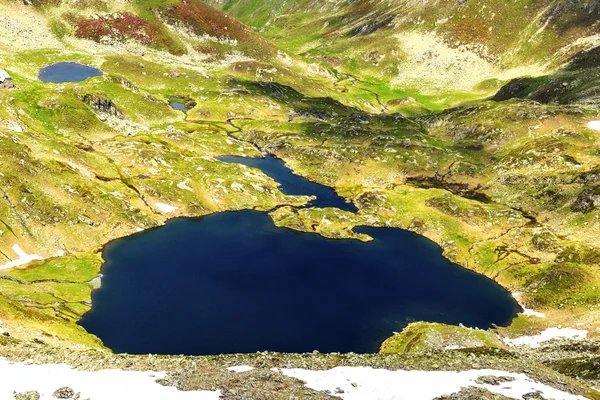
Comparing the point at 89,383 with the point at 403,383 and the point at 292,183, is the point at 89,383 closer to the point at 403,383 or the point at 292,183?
the point at 403,383

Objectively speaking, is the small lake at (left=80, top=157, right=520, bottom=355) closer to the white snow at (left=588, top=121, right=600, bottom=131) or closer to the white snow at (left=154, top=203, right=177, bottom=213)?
the white snow at (left=154, top=203, right=177, bottom=213)

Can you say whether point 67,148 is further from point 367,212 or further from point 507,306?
point 507,306

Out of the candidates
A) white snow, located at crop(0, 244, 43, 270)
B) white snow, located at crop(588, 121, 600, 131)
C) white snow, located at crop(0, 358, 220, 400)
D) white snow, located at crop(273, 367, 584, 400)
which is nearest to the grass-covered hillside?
white snow, located at crop(0, 244, 43, 270)

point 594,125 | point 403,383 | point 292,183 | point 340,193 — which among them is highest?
point 594,125

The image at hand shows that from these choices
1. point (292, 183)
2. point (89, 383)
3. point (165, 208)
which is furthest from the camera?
point (292, 183)

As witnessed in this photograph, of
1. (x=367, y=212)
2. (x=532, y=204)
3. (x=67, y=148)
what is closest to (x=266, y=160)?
(x=367, y=212)

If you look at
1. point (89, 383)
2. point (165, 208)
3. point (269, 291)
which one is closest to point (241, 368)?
point (89, 383)

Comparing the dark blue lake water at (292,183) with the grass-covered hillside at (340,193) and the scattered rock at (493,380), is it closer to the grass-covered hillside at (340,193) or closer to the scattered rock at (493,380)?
the grass-covered hillside at (340,193)
